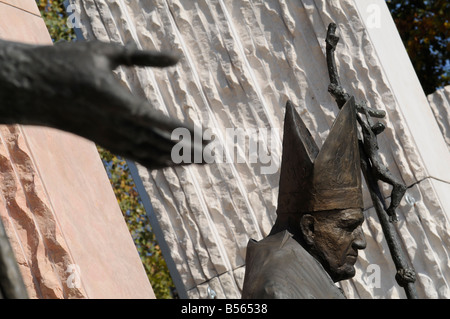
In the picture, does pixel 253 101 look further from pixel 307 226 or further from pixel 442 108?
pixel 307 226

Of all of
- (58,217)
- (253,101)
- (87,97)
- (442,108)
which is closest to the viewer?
(87,97)

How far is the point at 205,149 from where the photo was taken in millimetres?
1667

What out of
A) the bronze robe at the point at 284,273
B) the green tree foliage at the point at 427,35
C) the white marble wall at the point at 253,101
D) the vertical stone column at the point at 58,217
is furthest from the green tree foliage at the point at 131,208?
the bronze robe at the point at 284,273

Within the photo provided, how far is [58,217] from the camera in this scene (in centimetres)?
452

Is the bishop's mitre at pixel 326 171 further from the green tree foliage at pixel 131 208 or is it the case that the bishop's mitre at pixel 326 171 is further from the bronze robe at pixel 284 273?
the green tree foliage at pixel 131 208

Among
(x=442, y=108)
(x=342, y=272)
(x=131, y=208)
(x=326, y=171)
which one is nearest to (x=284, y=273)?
(x=342, y=272)

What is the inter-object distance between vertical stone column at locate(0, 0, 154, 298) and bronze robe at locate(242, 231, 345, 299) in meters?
1.46

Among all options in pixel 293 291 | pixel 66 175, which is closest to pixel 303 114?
pixel 66 175

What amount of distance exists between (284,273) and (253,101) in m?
3.29

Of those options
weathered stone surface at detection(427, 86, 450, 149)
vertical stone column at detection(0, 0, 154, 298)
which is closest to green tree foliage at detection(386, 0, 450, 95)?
weathered stone surface at detection(427, 86, 450, 149)

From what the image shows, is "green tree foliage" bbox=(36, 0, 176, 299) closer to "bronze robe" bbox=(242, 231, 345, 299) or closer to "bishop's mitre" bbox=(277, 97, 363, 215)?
"bishop's mitre" bbox=(277, 97, 363, 215)

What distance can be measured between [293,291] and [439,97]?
12.4 ft

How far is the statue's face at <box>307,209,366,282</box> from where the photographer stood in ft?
10.7

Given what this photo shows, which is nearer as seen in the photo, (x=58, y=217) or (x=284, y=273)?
(x=284, y=273)
